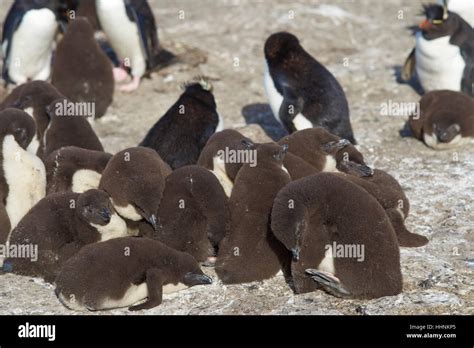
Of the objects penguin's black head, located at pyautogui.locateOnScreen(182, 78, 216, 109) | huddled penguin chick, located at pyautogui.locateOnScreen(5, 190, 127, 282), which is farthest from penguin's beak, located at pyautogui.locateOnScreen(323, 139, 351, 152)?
huddled penguin chick, located at pyautogui.locateOnScreen(5, 190, 127, 282)

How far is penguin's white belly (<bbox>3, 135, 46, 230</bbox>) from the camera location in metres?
6.48

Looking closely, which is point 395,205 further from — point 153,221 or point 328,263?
point 153,221

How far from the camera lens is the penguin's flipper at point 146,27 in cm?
1005

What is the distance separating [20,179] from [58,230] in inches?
33.1

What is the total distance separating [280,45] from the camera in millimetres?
8383

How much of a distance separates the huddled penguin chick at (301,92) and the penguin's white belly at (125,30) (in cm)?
209

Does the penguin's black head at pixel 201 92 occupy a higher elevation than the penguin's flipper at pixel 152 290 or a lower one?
higher

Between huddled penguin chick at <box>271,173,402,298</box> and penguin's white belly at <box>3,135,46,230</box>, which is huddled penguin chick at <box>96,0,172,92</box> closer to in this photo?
penguin's white belly at <box>3,135,46,230</box>

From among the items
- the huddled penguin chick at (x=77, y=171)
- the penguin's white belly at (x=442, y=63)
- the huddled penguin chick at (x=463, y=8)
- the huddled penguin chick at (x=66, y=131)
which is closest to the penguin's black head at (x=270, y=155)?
the huddled penguin chick at (x=77, y=171)

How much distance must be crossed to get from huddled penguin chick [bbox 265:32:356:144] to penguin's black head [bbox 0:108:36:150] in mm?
2308

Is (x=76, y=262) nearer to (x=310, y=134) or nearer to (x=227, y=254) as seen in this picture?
(x=227, y=254)

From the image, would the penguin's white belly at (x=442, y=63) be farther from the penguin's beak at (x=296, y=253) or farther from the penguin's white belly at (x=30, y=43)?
the penguin's beak at (x=296, y=253)

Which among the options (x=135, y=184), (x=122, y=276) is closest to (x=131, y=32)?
(x=135, y=184)
